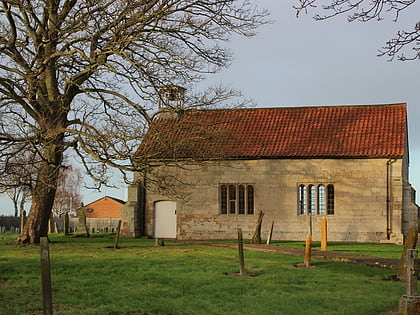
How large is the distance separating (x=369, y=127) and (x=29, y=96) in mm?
19631

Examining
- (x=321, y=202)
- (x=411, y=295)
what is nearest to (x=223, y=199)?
(x=321, y=202)

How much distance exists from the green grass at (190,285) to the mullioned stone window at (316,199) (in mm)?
11524

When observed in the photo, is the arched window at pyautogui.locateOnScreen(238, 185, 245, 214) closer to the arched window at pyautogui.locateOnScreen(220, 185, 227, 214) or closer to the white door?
the arched window at pyautogui.locateOnScreen(220, 185, 227, 214)

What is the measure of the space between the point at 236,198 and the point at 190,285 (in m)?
19.5

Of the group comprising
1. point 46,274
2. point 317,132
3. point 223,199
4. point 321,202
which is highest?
point 317,132

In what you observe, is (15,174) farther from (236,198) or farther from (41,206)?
(236,198)

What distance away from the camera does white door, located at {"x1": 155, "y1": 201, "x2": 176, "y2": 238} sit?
1446 inches

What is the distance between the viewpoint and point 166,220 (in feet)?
121

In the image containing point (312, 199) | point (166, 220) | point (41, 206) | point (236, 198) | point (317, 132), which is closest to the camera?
point (41, 206)

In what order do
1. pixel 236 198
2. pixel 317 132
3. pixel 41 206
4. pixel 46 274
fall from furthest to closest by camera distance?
1. pixel 317 132
2. pixel 236 198
3. pixel 41 206
4. pixel 46 274

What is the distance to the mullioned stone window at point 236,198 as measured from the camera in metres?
35.4

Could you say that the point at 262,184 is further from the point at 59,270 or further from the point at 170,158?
the point at 59,270

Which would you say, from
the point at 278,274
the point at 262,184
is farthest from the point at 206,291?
the point at 262,184

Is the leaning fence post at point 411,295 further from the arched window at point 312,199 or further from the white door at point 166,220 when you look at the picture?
the white door at point 166,220
